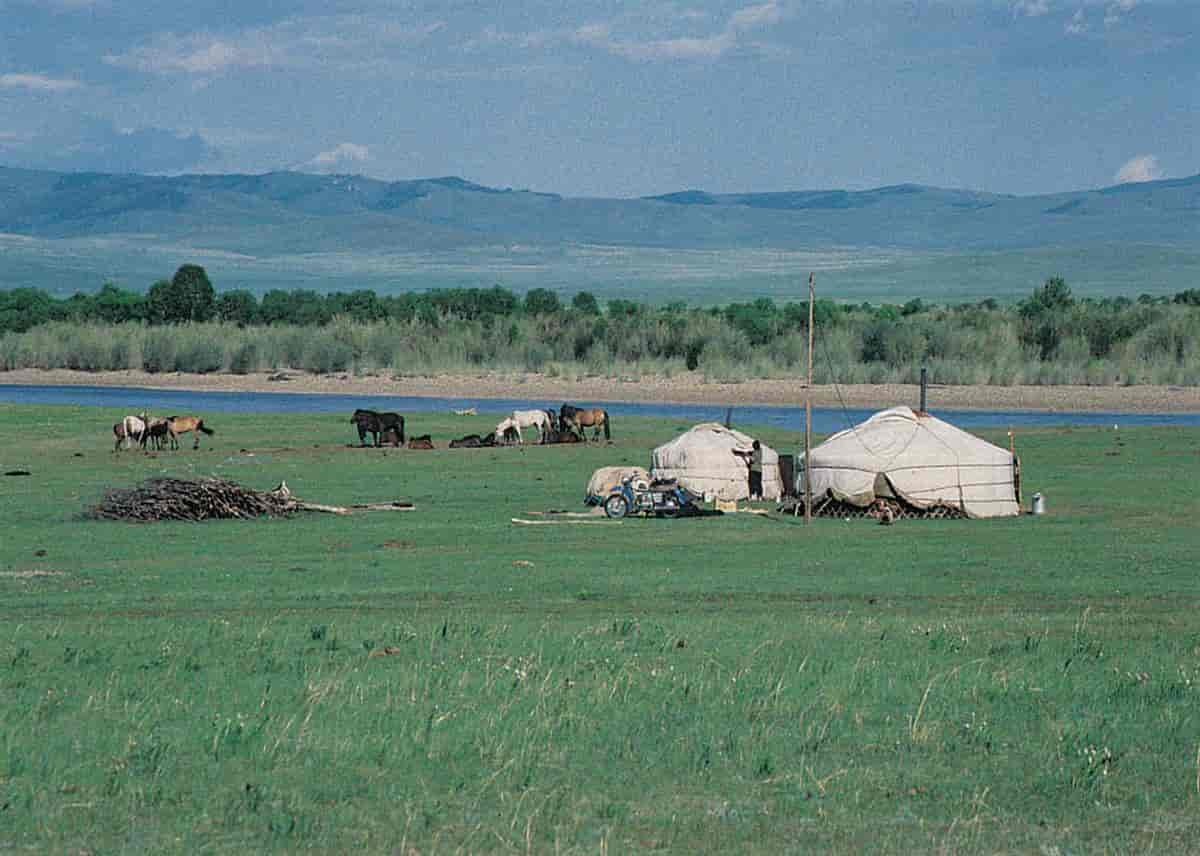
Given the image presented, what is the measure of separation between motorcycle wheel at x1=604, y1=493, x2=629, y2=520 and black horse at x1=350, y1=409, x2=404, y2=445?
50.9 ft

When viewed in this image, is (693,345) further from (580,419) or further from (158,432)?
(158,432)

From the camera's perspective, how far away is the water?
5497 centimetres

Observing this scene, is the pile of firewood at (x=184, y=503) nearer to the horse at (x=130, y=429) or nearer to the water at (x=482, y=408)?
the horse at (x=130, y=429)

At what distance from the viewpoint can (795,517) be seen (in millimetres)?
29078

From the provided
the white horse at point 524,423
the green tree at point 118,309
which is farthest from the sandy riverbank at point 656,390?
the green tree at point 118,309

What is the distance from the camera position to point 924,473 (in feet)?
98.4

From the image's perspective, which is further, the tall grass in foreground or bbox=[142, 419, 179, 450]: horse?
bbox=[142, 419, 179, 450]: horse

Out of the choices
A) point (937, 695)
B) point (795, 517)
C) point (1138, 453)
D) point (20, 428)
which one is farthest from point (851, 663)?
point (20, 428)

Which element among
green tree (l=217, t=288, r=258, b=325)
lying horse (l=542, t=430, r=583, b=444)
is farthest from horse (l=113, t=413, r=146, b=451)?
green tree (l=217, t=288, r=258, b=325)

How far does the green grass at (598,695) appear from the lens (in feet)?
31.0

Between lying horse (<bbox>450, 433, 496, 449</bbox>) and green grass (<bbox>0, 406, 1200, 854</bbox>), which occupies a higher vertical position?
green grass (<bbox>0, 406, 1200, 854</bbox>)

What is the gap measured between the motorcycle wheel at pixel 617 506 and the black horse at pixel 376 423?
50.9 feet

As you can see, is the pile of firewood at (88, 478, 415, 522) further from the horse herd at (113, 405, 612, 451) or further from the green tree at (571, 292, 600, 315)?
the green tree at (571, 292, 600, 315)

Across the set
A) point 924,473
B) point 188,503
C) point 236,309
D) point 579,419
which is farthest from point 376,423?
point 236,309
